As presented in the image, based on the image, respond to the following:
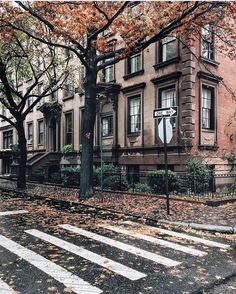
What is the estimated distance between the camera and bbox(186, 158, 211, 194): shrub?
47.0 ft

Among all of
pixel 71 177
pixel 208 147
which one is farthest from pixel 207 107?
pixel 71 177

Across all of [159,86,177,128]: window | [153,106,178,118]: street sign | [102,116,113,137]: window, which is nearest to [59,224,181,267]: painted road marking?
[153,106,178,118]: street sign

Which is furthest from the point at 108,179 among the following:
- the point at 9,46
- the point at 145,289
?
the point at 145,289

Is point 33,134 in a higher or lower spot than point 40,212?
higher

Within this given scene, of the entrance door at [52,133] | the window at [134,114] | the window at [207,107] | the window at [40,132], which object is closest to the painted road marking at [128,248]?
the window at [207,107]

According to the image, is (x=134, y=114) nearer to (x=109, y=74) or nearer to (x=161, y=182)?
(x=109, y=74)

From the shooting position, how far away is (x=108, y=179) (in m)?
17.5

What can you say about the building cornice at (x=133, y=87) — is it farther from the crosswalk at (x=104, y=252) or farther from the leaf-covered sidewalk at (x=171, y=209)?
the crosswalk at (x=104, y=252)

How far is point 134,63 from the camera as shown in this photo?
20609 millimetres

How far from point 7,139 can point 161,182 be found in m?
27.9

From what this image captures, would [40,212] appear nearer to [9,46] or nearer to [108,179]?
[108,179]

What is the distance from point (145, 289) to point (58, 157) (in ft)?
74.4

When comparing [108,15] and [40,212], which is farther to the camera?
[108,15]

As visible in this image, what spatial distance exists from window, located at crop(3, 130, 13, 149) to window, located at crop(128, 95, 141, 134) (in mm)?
21415
